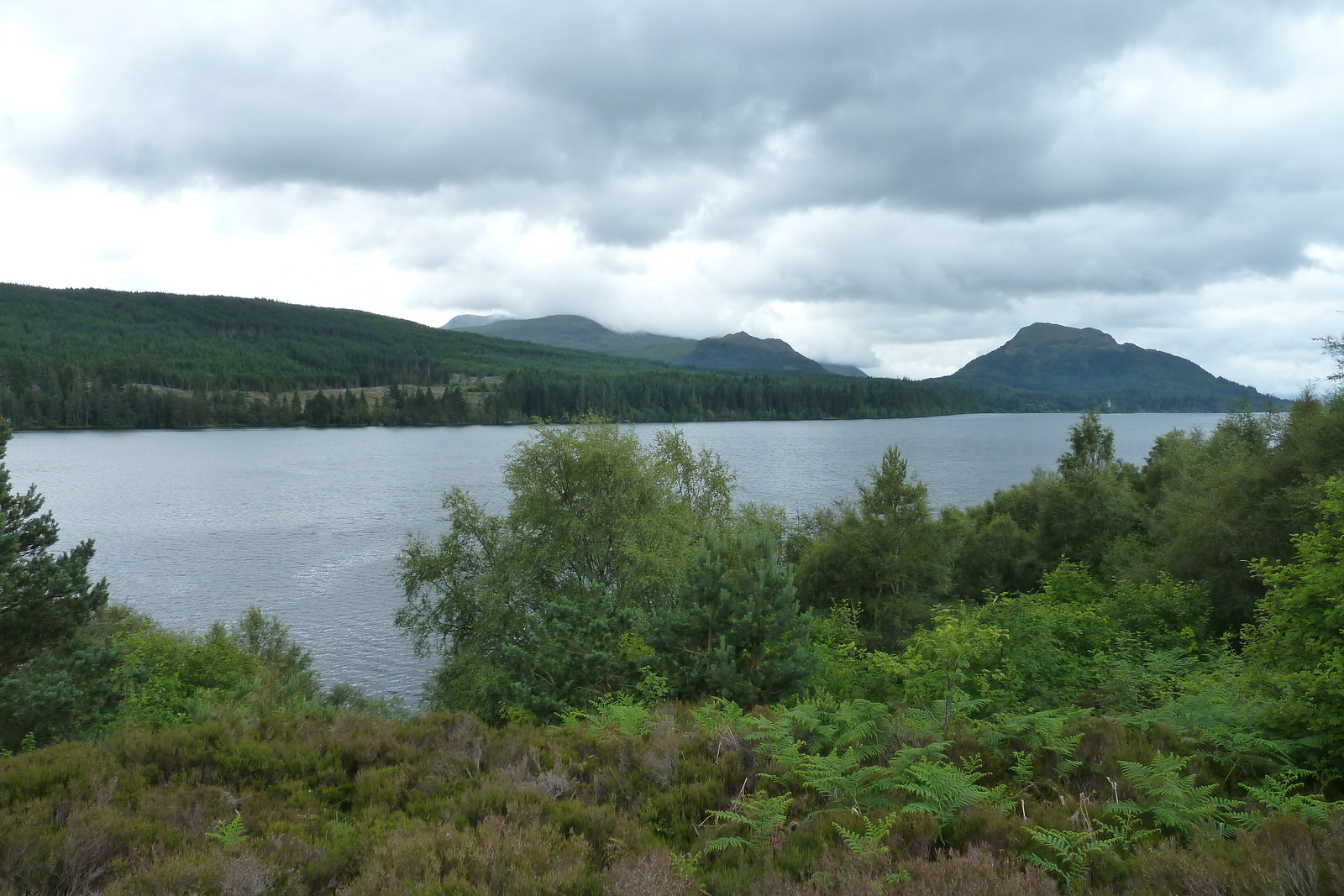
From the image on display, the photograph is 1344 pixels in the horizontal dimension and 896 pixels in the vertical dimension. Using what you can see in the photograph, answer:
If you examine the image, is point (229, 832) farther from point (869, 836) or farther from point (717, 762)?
point (869, 836)

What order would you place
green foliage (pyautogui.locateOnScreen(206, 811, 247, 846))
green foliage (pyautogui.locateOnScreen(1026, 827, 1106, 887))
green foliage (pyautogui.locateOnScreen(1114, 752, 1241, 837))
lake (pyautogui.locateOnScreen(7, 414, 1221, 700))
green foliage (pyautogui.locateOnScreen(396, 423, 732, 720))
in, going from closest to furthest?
green foliage (pyautogui.locateOnScreen(1026, 827, 1106, 887))
green foliage (pyautogui.locateOnScreen(1114, 752, 1241, 837))
green foliage (pyautogui.locateOnScreen(206, 811, 247, 846))
green foliage (pyautogui.locateOnScreen(396, 423, 732, 720))
lake (pyautogui.locateOnScreen(7, 414, 1221, 700))

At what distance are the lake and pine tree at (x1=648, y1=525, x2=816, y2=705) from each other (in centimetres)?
1919

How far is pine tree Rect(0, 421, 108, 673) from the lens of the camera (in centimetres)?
1344

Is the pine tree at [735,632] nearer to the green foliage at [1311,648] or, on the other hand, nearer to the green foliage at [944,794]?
the green foliage at [944,794]

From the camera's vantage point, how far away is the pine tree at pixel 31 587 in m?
13.4

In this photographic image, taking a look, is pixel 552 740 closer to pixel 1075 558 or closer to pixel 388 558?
pixel 1075 558

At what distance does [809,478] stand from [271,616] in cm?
5953

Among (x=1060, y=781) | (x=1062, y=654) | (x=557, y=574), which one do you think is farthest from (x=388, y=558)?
(x=1060, y=781)

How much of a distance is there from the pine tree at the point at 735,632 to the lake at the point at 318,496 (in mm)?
19185

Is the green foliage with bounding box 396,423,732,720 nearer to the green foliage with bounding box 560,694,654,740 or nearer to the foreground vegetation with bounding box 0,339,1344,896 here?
the foreground vegetation with bounding box 0,339,1344,896

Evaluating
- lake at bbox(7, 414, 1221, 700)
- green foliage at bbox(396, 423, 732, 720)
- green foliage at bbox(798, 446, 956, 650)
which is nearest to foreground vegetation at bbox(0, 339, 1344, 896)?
green foliage at bbox(396, 423, 732, 720)

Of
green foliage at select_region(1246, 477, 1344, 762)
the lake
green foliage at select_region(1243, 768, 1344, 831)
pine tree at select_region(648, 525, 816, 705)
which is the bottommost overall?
the lake

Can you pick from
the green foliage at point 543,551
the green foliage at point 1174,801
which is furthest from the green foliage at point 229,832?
the green foliage at point 543,551

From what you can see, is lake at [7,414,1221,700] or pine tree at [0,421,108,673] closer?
pine tree at [0,421,108,673]
